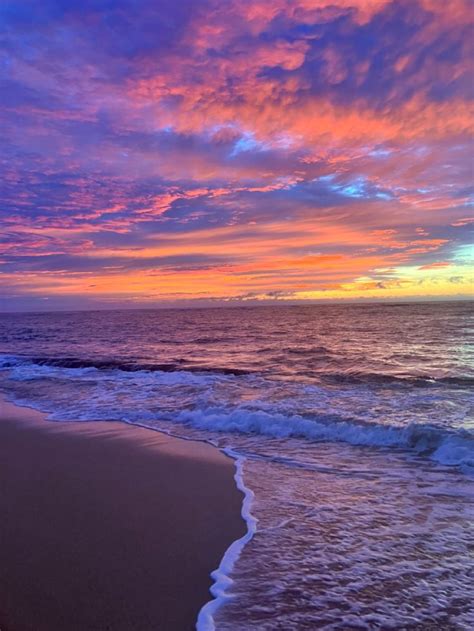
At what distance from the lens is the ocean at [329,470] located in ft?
11.4

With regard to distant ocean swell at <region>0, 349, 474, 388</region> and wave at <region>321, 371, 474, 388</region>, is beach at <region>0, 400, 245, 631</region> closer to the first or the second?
wave at <region>321, 371, 474, 388</region>

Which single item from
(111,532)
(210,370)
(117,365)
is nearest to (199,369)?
(210,370)

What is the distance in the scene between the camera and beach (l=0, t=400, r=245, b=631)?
10.8 feet

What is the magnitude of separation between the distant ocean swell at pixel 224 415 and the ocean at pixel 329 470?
0.13 feet

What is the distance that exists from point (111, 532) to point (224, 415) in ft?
18.8

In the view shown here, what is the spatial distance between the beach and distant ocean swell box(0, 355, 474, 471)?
182cm

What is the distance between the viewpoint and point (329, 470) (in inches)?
265

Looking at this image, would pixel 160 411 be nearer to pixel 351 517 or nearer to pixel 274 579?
pixel 351 517

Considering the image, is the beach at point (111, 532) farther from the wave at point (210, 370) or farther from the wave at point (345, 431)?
the wave at point (210, 370)

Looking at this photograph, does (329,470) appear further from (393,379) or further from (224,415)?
(393,379)

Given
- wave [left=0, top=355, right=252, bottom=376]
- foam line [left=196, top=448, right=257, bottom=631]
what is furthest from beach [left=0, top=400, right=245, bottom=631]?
wave [left=0, top=355, right=252, bottom=376]

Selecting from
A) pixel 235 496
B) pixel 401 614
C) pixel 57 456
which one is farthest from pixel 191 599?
pixel 57 456

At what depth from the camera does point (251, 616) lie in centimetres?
327

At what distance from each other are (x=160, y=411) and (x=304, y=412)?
12.2ft
